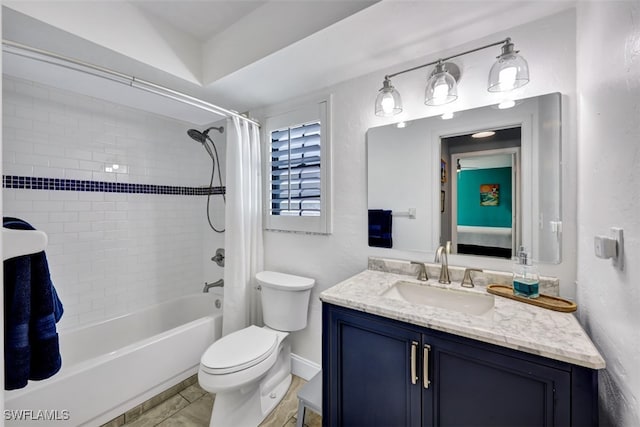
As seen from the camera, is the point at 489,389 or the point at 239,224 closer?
the point at 489,389

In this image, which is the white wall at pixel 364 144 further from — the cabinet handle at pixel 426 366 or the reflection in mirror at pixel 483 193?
the cabinet handle at pixel 426 366

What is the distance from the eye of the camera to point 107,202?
218 cm

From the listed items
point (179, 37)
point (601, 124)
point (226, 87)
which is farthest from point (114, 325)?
point (601, 124)

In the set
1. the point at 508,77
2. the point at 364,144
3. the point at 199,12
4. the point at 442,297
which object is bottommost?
the point at 442,297

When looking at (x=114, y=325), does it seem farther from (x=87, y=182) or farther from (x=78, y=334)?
(x=87, y=182)

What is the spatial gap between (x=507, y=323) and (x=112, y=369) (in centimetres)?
201

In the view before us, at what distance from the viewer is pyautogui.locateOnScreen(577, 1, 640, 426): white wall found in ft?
2.31

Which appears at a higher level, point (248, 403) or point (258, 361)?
point (258, 361)

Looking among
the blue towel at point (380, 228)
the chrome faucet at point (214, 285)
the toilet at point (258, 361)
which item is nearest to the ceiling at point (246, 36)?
the blue towel at point (380, 228)

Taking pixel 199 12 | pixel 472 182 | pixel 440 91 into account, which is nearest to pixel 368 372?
pixel 472 182

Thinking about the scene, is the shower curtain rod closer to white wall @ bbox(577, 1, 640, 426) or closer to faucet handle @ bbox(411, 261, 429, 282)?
faucet handle @ bbox(411, 261, 429, 282)

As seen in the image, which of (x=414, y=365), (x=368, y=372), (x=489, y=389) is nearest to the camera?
(x=489, y=389)

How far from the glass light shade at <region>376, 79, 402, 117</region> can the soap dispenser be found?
98 centimetres

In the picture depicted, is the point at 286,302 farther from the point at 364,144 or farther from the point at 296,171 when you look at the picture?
the point at 364,144
